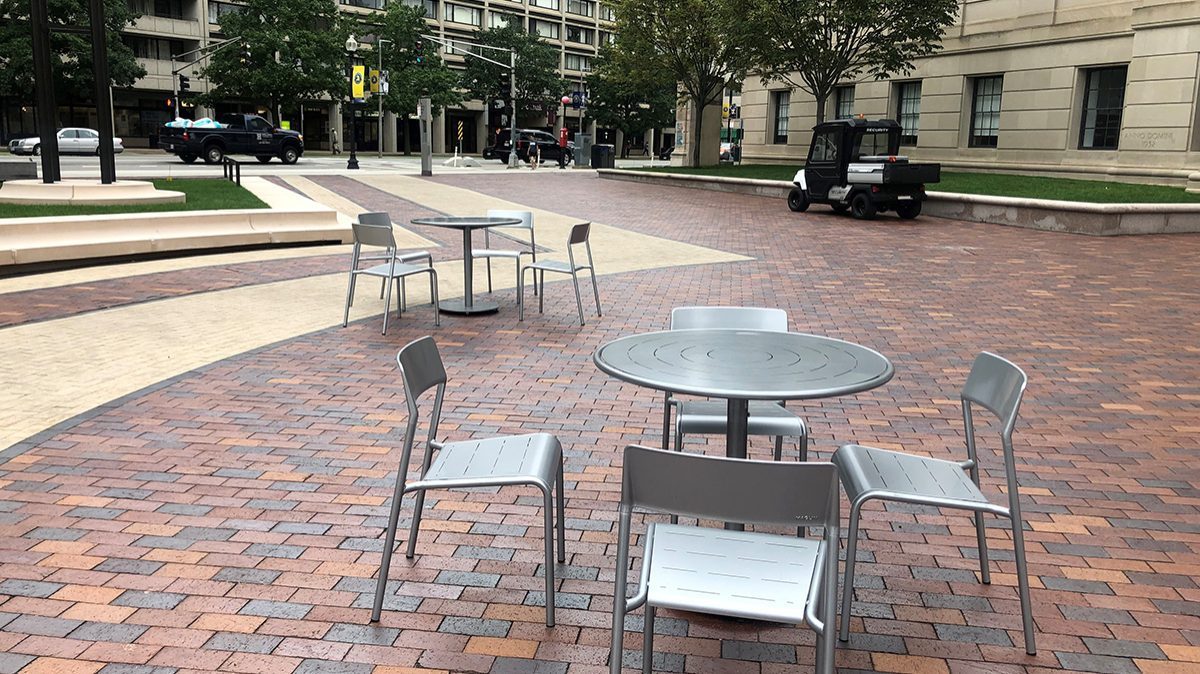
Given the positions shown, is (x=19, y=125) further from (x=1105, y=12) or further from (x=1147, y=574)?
(x=1147, y=574)

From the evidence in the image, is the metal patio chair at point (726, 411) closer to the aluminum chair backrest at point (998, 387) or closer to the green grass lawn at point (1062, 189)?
the aluminum chair backrest at point (998, 387)

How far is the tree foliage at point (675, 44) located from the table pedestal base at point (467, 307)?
1034 inches

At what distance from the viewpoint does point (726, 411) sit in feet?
13.9

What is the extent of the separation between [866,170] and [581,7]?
75301mm

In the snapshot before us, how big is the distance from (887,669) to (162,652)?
2.38 m

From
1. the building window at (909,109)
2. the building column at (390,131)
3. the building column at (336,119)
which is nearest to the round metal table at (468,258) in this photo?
the building window at (909,109)

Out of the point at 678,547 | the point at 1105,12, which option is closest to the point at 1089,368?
the point at 678,547

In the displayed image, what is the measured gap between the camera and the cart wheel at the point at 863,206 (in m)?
18.7

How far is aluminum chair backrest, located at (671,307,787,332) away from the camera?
15.2ft

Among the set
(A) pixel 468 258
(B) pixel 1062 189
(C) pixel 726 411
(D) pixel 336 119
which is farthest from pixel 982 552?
(D) pixel 336 119

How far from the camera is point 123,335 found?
25.6ft

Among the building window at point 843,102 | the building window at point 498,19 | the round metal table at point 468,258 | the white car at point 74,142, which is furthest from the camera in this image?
the building window at point 498,19

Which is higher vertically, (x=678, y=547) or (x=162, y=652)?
(x=678, y=547)

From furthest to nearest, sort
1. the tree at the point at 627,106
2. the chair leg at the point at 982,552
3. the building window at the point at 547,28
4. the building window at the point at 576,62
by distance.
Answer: the building window at the point at 576,62 < the building window at the point at 547,28 < the tree at the point at 627,106 < the chair leg at the point at 982,552
